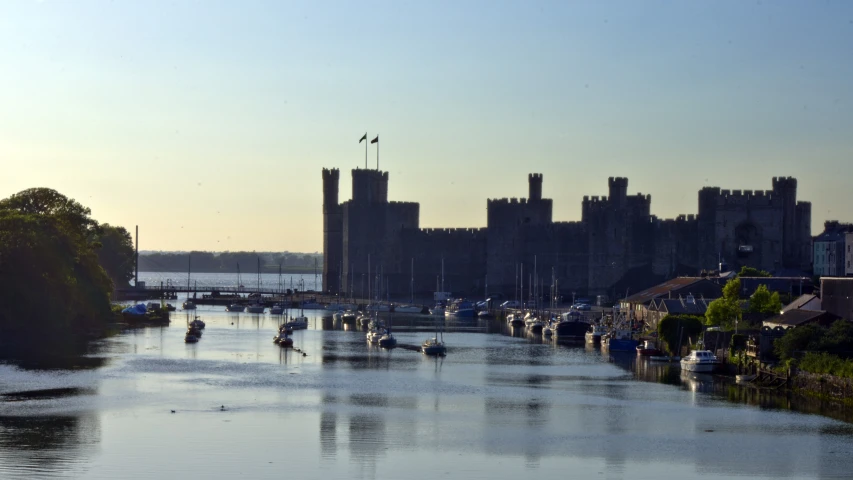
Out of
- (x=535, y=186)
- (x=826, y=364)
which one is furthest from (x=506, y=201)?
(x=826, y=364)

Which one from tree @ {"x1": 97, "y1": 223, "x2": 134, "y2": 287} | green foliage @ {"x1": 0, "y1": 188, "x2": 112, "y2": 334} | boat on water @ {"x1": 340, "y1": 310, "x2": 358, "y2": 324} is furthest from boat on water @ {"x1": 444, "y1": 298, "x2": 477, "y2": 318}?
tree @ {"x1": 97, "y1": 223, "x2": 134, "y2": 287}

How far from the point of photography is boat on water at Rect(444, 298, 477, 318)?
6675 centimetres

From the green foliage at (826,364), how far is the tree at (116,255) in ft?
172

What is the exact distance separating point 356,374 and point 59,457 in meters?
15.6

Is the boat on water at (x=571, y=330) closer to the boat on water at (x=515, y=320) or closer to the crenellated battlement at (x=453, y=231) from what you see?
the boat on water at (x=515, y=320)

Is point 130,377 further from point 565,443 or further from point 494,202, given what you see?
point 494,202

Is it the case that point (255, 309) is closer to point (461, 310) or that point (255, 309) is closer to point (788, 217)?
point (461, 310)

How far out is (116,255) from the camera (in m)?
80.8

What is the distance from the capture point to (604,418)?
30016 millimetres

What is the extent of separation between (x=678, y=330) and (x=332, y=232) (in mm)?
41584

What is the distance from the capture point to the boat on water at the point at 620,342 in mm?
46719

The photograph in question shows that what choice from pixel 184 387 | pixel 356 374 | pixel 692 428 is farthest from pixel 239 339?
pixel 692 428

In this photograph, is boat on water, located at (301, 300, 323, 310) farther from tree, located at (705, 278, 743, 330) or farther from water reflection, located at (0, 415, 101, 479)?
water reflection, located at (0, 415, 101, 479)

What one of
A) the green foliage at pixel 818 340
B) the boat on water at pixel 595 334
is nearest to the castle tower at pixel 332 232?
the boat on water at pixel 595 334
